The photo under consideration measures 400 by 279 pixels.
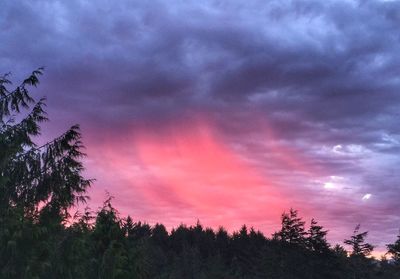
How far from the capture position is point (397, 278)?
101 metres

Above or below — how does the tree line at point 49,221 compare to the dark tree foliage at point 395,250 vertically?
below

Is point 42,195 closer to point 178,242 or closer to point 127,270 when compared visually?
point 127,270

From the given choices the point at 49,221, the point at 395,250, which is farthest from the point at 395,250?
the point at 49,221

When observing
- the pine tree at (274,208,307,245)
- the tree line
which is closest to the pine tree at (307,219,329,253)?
the pine tree at (274,208,307,245)

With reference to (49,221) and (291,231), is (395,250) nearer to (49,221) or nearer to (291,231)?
(291,231)

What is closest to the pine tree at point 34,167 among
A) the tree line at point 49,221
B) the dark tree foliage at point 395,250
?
the tree line at point 49,221

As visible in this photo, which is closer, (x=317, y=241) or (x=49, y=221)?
(x=49, y=221)

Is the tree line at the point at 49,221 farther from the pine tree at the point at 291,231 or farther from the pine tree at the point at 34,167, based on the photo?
the pine tree at the point at 291,231

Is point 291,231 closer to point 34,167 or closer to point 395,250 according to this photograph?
point 395,250

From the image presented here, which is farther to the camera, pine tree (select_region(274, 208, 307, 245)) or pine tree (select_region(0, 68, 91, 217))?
pine tree (select_region(274, 208, 307, 245))

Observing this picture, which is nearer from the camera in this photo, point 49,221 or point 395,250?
point 49,221

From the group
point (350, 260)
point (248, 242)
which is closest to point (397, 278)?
point (350, 260)

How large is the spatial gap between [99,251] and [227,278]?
2860 inches

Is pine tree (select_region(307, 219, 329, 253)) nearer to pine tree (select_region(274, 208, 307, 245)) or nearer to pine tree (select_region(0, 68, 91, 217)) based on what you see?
pine tree (select_region(274, 208, 307, 245))
